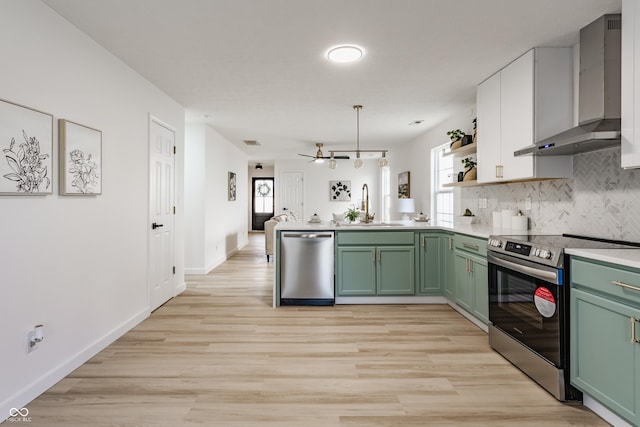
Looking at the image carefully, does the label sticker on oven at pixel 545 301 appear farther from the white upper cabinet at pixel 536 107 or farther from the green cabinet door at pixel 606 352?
the white upper cabinet at pixel 536 107

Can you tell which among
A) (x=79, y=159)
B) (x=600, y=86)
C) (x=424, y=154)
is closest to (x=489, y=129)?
(x=600, y=86)

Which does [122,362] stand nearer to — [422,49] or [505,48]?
[422,49]

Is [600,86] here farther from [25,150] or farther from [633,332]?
[25,150]

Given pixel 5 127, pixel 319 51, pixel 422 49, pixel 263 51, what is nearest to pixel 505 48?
pixel 422 49

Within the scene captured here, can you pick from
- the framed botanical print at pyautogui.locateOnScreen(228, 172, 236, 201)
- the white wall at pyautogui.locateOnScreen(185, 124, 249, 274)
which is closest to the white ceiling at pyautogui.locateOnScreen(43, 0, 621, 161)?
the white wall at pyautogui.locateOnScreen(185, 124, 249, 274)

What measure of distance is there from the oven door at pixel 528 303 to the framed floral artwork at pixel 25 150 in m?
3.14

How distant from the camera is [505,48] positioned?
2.85m

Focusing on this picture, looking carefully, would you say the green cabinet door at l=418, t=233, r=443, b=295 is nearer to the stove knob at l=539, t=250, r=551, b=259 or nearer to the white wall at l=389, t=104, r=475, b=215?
the white wall at l=389, t=104, r=475, b=215

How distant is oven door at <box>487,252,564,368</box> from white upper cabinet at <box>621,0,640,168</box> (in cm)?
80

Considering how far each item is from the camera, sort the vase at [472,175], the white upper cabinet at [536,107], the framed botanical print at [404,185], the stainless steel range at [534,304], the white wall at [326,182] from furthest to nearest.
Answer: the white wall at [326,182] → the framed botanical print at [404,185] → the vase at [472,175] → the white upper cabinet at [536,107] → the stainless steel range at [534,304]

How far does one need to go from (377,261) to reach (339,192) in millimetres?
6592

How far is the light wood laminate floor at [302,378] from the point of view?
6.38ft

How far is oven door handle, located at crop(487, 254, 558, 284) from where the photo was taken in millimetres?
2086

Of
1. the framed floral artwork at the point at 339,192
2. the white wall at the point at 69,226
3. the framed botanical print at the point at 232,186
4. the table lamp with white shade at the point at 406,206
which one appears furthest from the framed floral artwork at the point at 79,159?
the framed floral artwork at the point at 339,192
